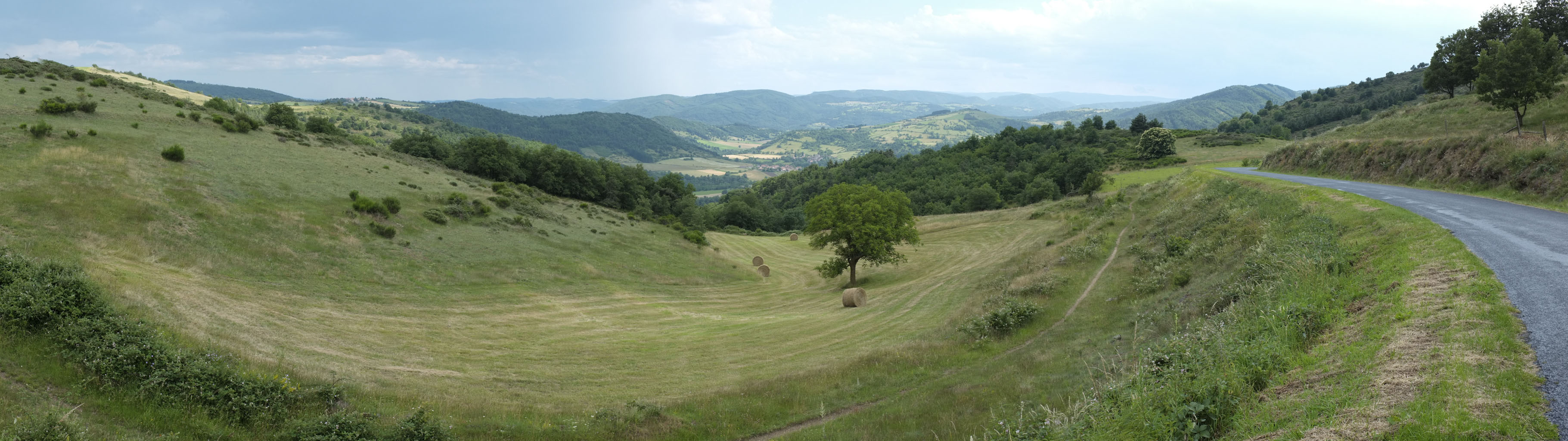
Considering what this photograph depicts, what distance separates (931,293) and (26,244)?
116 feet

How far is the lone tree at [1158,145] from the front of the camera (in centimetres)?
9731

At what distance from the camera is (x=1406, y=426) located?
5551 millimetres

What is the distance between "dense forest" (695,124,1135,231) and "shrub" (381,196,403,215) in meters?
57.6

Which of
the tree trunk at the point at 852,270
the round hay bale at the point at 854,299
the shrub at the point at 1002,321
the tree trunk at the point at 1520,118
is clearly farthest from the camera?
the tree trunk at the point at 852,270

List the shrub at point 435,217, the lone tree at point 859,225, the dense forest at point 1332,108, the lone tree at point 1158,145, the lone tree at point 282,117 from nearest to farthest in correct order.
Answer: the shrub at point 435,217 → the lone tree at point 859,225 → the lone tree at point 282,117 → the lone tree at point 1158,145 → the dense forest at point 1332,108

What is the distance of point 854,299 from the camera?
3366 cm

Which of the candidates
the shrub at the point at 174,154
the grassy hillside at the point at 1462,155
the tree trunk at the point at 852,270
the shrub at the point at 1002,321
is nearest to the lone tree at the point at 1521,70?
the grassy hillside at the point at 1462,155

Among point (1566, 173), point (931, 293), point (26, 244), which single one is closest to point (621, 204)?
point (931, 293)

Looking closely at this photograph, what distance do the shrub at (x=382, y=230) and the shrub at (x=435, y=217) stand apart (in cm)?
523

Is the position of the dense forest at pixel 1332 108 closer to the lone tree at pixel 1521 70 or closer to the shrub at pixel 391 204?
the lone tree at pixel 1521 70

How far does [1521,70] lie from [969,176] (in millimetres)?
93186

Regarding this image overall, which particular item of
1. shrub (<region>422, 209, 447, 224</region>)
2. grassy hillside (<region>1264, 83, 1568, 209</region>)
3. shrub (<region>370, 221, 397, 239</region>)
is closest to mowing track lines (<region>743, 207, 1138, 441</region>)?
grassy hillside (<region>1264, 83, 1568, 209</region>)

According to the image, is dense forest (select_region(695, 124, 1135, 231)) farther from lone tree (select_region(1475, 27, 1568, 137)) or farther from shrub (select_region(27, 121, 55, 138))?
shrub (select_region(27, 121, 55, 138))

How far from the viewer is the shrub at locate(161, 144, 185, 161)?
33.7 m
